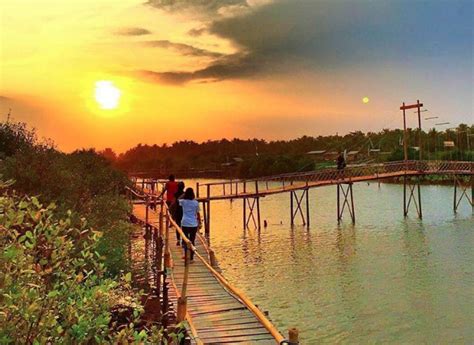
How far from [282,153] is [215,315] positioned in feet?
344

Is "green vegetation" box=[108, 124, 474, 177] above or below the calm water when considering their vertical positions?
above

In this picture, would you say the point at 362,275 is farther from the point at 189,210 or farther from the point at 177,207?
the point at 189,210

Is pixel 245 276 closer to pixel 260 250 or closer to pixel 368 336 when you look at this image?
pixel 260 250

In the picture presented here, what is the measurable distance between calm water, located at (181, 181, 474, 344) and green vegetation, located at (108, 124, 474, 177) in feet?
106

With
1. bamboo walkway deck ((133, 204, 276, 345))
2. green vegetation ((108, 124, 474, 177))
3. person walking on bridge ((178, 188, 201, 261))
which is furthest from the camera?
green vegetation ((108, 124, 474, 177))

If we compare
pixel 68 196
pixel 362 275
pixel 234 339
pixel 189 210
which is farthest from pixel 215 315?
pixel 362 275

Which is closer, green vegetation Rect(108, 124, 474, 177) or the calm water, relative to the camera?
the calm water

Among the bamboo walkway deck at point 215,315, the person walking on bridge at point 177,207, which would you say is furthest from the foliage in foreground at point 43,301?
the person walking on bridge at point 177,207

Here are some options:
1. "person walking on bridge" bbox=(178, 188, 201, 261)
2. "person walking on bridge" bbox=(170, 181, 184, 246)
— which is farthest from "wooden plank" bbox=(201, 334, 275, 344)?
"person walking on bridge" bbox=(170, 181, 184, 246)

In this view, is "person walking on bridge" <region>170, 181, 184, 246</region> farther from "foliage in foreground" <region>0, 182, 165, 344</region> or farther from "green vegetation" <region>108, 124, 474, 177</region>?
"green vegetation" <region>108, 124, 474, 177</region>

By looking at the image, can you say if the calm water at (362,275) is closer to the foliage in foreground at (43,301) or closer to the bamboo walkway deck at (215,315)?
the bamboo walkway deck at (215,315)

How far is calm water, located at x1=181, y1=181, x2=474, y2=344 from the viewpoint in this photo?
12336mm

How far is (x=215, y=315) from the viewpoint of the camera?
26.7ft

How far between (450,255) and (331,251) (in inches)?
187
